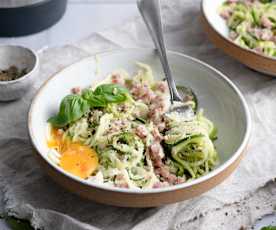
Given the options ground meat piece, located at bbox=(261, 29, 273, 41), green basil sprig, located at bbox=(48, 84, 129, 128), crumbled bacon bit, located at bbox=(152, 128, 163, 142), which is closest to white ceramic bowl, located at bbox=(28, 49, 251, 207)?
green basil sprig, located at bbox=(48, 84, 129, 128)

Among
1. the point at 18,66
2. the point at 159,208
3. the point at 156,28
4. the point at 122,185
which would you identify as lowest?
the point at 159,208

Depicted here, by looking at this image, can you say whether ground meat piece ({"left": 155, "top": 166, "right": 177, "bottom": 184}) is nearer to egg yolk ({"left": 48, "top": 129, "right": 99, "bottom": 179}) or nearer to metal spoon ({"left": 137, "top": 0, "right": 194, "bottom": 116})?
egg yolk ({"left": 48, "top": 129, "right": 99, "bottom": 179})

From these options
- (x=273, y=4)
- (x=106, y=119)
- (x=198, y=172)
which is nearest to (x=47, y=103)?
(x=106, y=119)

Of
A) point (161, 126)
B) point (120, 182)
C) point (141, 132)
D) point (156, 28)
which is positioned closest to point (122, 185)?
point (120, 182)

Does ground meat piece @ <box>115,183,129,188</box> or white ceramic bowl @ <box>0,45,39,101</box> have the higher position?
ground meat piece @ <box>115,183,129,188</box>

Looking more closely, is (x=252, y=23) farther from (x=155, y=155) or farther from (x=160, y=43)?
(x=155, y=155)

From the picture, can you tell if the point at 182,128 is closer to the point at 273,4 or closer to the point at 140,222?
the point at 140,222

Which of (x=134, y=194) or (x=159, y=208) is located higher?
(x=134, y=194)
